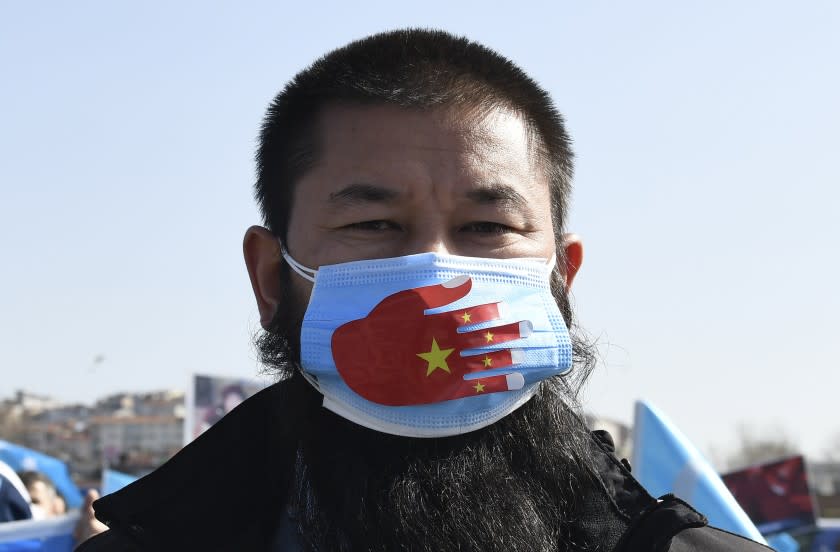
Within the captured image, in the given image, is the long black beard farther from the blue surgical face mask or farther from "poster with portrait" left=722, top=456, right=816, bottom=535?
"poster with portrait" left=722, top=456, right=816, bottom=535

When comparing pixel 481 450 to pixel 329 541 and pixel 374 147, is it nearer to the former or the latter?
pixel 329 541

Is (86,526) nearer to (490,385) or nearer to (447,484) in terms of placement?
(447,484)

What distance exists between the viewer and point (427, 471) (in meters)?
2.50

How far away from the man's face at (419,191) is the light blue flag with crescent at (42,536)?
2.45 metres

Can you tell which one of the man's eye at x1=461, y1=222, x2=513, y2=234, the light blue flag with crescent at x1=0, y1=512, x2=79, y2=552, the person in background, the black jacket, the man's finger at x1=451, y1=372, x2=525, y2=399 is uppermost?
the man's eye at x1=461, y1=222, x2=513, y2=234

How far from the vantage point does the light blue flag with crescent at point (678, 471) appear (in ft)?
11.5

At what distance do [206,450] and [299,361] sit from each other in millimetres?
315

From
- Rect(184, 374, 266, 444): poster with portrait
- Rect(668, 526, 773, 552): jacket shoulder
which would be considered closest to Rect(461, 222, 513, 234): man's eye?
Rect(668, 526, 773, 552): jacket shoulder

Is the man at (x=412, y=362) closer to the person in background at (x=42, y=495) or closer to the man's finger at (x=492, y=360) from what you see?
the man's finger at (x=492, y=360)

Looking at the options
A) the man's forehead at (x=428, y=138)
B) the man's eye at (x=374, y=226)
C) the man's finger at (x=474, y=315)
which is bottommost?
the man's finger at (x=474, y=315)

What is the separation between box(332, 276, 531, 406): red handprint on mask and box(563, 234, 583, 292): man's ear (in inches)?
14.3

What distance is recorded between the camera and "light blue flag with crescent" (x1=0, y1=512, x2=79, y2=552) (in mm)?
4613

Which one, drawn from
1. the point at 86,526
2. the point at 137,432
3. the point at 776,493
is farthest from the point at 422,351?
the point at 137,432

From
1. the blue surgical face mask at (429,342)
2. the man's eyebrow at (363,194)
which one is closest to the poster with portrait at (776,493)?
the blue surgical face mask at (429,342)
